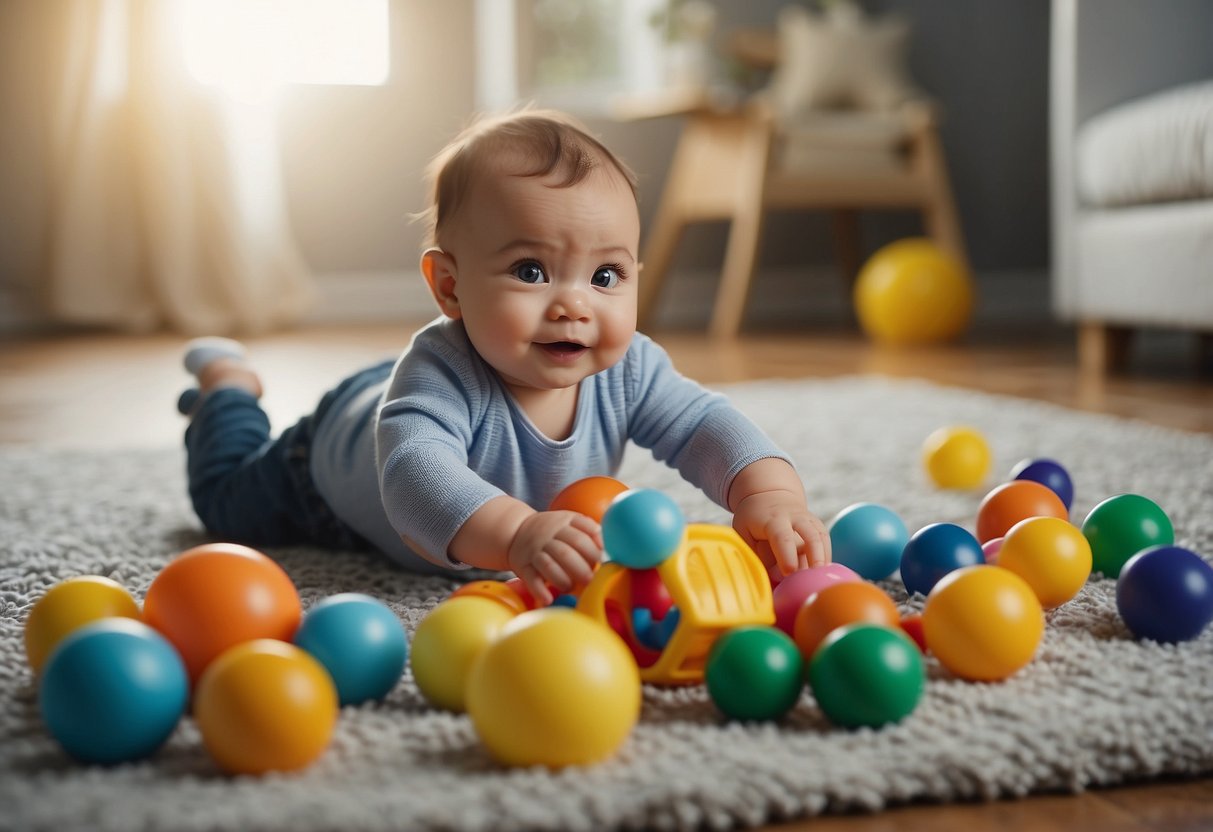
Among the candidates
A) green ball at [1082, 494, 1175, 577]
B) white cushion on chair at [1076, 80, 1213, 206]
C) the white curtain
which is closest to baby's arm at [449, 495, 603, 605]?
green ball at [1082, 494, 1175, 577]

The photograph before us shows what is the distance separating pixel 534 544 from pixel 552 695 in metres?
0.20

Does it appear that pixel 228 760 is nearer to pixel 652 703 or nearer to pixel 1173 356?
pixel 652 703

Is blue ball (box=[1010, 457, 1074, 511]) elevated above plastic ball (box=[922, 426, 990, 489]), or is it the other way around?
blue ball (box=[1010, 457, 1074, 511])

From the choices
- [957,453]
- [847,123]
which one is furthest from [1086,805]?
[847,123]

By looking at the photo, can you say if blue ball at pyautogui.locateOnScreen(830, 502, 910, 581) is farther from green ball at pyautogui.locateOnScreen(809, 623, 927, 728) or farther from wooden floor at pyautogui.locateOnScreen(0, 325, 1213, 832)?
wooden floor at pyautogui.locateOnScreen(0, 325, 1213, 832)

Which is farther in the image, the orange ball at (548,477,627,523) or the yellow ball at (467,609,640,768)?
the orange ball at (548,477,627,523)

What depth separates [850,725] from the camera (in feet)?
2.23

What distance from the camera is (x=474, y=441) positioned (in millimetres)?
991

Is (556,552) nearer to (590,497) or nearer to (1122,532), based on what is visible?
(590,497)

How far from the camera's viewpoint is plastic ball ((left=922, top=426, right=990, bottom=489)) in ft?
4.64

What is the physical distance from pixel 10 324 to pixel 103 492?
2.43m

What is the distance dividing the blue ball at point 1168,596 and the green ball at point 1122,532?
0.50 feet

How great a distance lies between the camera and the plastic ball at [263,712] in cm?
61

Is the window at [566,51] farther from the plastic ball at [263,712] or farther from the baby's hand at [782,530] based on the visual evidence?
the plastic ball at [263,712]
